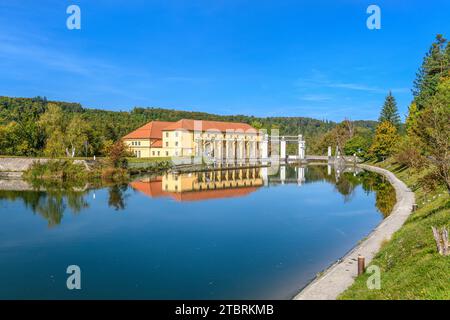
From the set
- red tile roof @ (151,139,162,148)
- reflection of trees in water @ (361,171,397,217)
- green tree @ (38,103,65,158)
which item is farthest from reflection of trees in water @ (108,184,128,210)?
red tile roof @ (151,139,162,148)

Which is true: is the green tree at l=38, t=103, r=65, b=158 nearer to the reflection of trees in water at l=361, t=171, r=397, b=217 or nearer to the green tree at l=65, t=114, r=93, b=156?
the green tree at l=65, t=114, r=93, b=156

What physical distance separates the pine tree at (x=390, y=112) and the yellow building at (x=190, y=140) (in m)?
21.8

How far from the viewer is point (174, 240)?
1326cm

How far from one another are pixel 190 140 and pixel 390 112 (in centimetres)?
2981

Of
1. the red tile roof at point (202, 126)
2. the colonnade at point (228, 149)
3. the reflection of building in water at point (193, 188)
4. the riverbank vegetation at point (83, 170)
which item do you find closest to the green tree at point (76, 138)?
the riverbank vegetation at point (83, 170)

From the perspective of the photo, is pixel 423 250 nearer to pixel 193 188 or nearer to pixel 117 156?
pixel 193 188

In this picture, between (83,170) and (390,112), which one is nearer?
(83,170)

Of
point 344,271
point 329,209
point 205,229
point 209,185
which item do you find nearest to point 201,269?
point 344,271

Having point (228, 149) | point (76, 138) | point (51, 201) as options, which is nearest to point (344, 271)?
point (51, 201)

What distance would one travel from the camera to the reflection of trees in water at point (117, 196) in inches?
814

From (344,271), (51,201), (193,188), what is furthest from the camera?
(193,188)

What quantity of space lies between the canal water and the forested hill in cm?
2008

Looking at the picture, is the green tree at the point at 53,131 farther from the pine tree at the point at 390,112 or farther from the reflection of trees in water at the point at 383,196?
the pine tree at the point at 390,112

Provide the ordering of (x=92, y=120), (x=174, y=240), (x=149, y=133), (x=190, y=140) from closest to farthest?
(x=174, y=240), (x=149, y=133), (x=190, y=140), (x=92, y=120)
